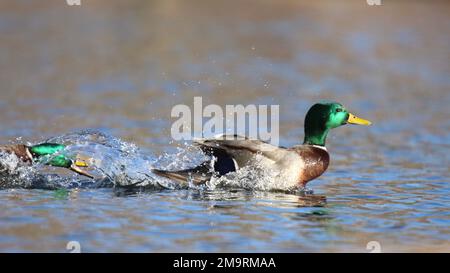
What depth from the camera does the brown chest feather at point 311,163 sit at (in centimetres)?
924

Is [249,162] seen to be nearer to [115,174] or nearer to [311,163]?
[311,163]

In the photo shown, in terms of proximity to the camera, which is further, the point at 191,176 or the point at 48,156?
the point at 48,156

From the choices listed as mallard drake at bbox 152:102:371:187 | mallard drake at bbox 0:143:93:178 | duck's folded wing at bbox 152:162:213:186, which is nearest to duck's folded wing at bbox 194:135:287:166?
mallard drake at bbox 152:102:371:187

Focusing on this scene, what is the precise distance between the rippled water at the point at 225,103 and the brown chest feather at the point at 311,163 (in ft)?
0.71

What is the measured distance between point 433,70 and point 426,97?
2565 mm

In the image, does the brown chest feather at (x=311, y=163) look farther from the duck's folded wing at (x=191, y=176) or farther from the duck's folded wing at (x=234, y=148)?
the duck's folded wing at (x=191, y=176)

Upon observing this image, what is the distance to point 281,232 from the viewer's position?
7.46 metres

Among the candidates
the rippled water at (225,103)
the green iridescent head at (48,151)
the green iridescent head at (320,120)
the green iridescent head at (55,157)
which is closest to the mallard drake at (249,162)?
the rippled water at (225,103)

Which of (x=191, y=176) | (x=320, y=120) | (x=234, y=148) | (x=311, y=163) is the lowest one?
(x=191, y=176)

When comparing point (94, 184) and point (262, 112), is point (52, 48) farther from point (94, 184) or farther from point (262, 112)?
point (94, 184)

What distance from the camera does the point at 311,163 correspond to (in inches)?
366

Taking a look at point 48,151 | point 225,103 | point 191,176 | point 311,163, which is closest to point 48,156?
point 48,151

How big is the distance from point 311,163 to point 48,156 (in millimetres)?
2457
